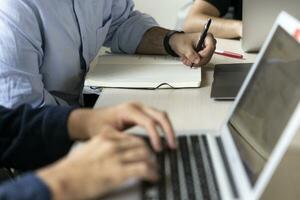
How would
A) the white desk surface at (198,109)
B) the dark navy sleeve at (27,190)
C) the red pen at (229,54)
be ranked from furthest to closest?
the red pen at (229,54) → the white desk surface at (198,109) → the dark navy sleeve at (27,190)

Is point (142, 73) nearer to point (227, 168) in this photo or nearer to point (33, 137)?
point (33, 137)

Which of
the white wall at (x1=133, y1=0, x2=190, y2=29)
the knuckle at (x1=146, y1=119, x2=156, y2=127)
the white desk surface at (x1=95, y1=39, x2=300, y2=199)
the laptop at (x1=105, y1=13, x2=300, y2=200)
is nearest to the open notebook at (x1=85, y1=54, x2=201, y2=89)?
the white desk surface at (x1=95, y1=39, x2=300, y2=199)

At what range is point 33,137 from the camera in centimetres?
96

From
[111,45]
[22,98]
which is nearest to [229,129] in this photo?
[22,98]

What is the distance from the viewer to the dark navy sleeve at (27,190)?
65cm

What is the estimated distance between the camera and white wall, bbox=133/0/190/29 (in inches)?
118

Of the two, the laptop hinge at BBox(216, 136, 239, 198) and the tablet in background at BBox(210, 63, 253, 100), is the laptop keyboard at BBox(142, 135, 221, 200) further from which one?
the tablet in background at BBox(210, 63, 253, 100)

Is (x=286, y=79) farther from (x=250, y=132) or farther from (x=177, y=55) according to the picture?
(x=177, y=55)

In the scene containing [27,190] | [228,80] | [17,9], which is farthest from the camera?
[228,80]

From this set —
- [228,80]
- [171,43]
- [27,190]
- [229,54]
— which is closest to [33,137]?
[27,190]

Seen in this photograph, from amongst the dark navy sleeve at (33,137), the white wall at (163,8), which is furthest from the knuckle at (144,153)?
the white wall at (163,8)

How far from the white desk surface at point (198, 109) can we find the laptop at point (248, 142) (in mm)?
94

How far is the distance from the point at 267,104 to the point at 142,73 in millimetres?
550

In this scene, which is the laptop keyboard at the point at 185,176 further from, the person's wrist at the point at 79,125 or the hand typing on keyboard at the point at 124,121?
the person's wrist at the point at 79,125
